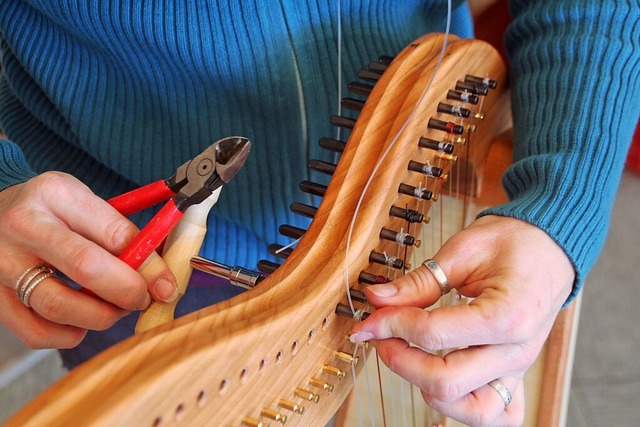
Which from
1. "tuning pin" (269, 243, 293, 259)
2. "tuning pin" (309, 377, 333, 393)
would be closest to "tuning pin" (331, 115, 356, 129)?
"tuning pin" (269, 243, 293, 259)

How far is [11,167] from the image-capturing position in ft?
2.12

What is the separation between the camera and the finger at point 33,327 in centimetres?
53

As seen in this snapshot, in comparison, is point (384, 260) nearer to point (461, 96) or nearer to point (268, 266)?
point (268, 266)

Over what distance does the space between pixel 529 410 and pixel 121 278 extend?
526mm

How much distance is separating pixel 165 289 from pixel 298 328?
12cm

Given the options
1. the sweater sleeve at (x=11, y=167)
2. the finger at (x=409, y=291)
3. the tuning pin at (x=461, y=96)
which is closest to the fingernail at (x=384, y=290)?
the finger at (x=409, y=291)

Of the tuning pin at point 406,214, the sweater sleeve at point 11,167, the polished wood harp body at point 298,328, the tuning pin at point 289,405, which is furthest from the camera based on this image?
the sweater sleeve at point 11,167

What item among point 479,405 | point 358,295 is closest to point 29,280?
point 358,295

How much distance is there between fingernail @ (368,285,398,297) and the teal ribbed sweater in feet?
0.61

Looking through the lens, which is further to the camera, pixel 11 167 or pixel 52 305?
pixel 11 167

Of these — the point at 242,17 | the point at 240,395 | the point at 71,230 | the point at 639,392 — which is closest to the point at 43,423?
the point at 240,395

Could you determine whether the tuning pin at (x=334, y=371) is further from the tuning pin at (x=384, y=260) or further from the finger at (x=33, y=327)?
the finger at (x=33, y=327)

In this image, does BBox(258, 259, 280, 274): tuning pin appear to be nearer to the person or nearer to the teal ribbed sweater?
the person

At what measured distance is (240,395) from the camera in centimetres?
37
